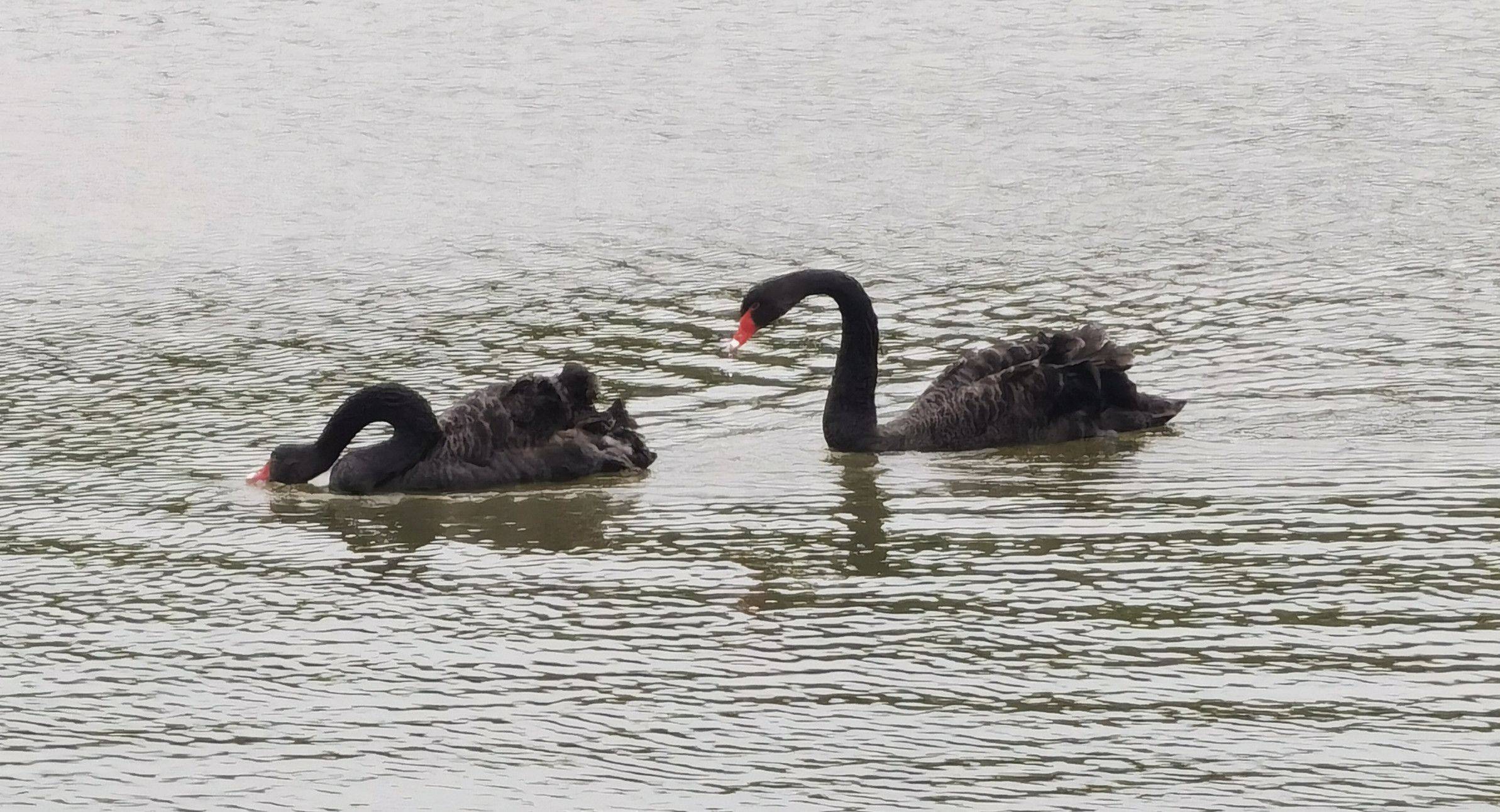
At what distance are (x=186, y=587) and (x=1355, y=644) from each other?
3.78 meters

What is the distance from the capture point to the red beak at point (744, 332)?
29.5ft

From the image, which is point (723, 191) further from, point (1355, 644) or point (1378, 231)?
point (1355, 644)

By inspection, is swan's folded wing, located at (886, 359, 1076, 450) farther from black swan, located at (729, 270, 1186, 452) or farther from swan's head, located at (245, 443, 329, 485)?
swan's head, located at (245, 443, 329, 485)

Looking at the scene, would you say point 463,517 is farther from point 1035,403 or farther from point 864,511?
point 1035,403

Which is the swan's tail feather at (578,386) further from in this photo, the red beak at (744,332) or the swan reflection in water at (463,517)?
the red beak at (744,332)

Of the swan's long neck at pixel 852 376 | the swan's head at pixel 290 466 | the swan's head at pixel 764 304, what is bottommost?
the swan's head at pixel 290 466

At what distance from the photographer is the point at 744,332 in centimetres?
909

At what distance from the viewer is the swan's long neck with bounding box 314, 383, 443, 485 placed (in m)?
8.69

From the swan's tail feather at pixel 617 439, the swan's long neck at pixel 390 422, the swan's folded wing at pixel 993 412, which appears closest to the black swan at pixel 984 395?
the swan's folded wing at pixel 993 412

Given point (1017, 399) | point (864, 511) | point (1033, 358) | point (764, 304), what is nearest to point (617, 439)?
point (764, 304)

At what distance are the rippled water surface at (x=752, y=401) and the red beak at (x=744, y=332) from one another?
17.3 inches

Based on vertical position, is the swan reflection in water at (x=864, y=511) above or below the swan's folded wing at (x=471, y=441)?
below

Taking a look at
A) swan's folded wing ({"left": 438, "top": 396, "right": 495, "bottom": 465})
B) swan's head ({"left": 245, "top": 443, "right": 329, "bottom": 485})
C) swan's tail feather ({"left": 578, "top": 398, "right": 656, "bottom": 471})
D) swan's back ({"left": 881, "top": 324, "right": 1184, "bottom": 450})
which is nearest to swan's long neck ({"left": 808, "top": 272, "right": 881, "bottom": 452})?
swan's back ({"left": 881, "top": 324, "right": 1184, "bottom": 450})

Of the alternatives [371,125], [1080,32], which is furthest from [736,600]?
[1080,32]
